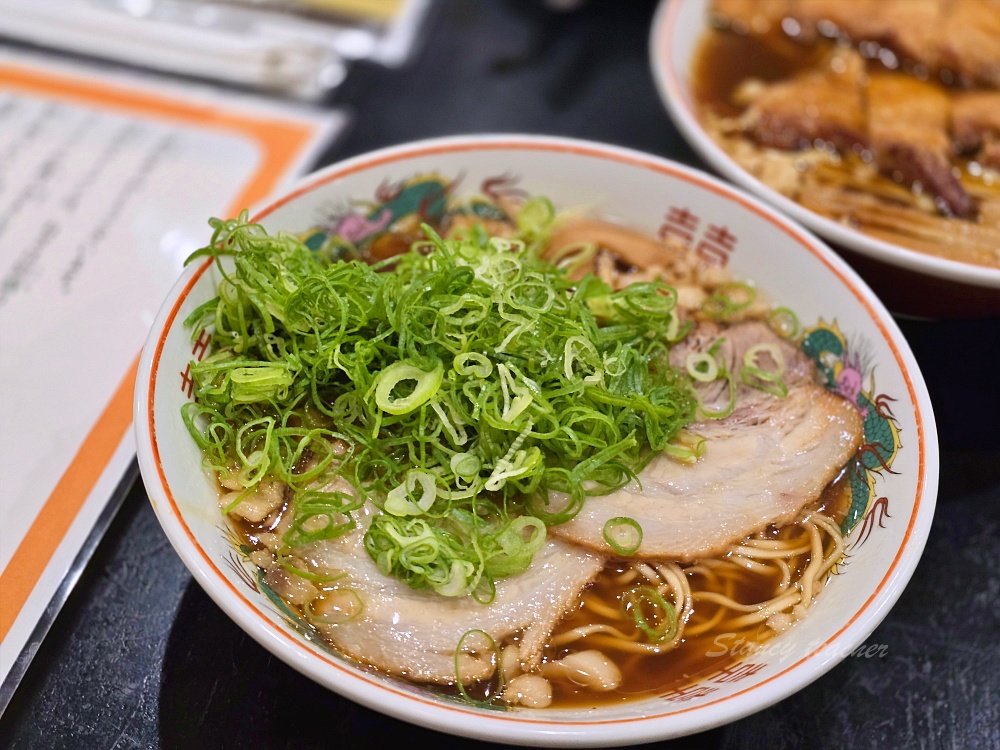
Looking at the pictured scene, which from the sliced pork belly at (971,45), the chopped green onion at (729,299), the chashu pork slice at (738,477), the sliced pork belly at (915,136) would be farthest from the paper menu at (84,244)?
the sliced pork belly at (971,45)

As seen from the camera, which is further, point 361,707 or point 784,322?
point 784,322

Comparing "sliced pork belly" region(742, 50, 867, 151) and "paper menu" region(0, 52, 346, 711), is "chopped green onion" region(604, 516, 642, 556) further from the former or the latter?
"sliced pork belly" region(742, 50, 867, 151)

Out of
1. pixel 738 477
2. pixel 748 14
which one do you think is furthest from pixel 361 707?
pixel 748 14

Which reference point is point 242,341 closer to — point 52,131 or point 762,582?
point 762,582

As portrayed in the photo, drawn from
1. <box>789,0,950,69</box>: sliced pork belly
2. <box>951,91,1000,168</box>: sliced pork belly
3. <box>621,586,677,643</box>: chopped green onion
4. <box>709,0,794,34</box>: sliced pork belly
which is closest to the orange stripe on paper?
<box>621,586,677,643</box>: chopped green onion

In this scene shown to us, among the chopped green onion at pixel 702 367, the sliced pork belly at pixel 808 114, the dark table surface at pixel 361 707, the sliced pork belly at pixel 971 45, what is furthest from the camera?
the sliced pork belly at pixel 971 45

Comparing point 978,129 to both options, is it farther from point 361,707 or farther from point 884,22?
point 361,707

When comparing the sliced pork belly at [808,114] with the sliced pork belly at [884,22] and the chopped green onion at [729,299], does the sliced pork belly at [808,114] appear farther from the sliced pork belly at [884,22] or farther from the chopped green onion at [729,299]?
the chopped green onion at [729,299]
